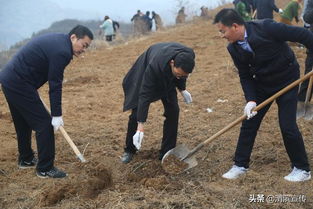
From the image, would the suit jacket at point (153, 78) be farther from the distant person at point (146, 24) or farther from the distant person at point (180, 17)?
the distant person at point (180, 17)

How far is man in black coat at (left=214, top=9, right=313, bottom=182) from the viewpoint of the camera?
3.54m

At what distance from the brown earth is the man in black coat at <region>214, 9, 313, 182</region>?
41 cm

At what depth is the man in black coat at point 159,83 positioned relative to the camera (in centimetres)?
374

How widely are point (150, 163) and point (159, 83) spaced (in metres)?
0.89

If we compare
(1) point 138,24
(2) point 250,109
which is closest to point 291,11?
(2) point 250,109

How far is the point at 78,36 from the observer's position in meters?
3.84

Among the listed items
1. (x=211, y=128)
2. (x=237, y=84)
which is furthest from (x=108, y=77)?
(x=211, y=128)

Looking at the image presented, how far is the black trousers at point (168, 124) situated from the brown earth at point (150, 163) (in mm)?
212

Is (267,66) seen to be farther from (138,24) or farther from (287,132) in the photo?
(138,24)

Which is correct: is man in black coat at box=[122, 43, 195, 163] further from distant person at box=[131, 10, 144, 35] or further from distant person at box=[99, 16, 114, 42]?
distant person at box=[131, 10, 144, 35]

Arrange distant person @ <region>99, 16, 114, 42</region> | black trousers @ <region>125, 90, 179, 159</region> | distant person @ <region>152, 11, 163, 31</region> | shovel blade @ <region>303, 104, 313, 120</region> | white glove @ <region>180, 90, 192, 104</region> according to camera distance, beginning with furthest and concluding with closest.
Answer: distant person @ <region>152, 11, 163, 31</region> < distant person @ <region>99, 16, 114, 42</region> < shovel blade @ <region>303, 104, 313, 120</region> < white glove @ <region>180, 90, 192, 104</region> < black trousers @ <region>125, 90, 179, 159</region>

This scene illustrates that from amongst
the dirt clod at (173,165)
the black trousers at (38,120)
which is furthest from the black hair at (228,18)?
the black trousers at (38,120)

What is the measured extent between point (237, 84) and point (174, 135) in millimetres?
3790

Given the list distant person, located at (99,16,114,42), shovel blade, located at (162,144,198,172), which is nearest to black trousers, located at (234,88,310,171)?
shovel blade, located at (162,144,198,172)
